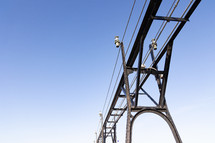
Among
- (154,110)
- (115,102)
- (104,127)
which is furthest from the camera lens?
(104,127)

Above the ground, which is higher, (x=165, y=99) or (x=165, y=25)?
(x=165, y=25)

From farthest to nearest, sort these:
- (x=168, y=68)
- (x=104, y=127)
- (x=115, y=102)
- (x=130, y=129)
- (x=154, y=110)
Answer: (x=104, y=127) → (x=115, y=102) → (x=168, y=68) → (x=154, y=110) → (x=130, y=129)

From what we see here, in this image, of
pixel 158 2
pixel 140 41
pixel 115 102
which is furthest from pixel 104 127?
pixel 158 2

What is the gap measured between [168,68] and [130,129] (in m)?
2.75

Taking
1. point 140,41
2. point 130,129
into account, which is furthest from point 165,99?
point 140,41

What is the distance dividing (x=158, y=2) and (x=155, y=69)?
2796 mm

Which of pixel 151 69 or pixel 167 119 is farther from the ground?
pixel 151 69

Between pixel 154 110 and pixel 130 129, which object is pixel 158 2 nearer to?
pixel 154 110

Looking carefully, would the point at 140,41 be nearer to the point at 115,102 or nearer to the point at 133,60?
the point at 133,60

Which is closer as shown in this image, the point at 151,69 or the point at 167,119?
the point at 167,119

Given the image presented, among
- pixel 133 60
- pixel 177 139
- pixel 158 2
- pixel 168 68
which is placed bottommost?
pixel 177 139

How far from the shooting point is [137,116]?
16.4 ft

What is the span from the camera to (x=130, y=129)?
15.4 ft

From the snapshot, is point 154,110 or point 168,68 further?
point 168,68
